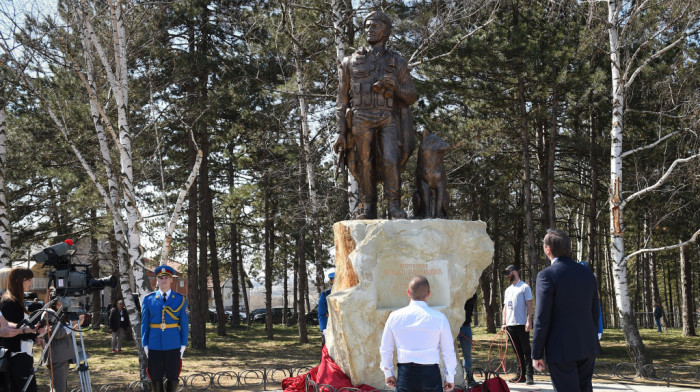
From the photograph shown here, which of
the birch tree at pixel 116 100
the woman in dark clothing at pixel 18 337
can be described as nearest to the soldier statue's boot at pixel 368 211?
the woman in dark clothing at pixel 18 337

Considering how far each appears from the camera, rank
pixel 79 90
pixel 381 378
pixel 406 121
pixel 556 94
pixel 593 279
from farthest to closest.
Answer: pixel 556 94
pixel 79 90
pixel 406 121
pixel 381 378
pixel 593 279

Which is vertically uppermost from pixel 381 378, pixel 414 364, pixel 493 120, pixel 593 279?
→ pixel 493 120

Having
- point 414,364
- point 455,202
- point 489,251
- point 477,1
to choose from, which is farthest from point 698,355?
point 414,364

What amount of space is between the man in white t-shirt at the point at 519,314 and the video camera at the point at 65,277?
4632 mm

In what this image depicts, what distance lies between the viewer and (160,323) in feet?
18.1

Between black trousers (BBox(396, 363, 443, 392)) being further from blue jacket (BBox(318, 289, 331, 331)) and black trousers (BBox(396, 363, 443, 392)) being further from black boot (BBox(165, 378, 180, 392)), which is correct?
blue jacket (BBox(318, 289, 331, 331))

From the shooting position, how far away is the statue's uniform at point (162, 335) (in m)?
5.49

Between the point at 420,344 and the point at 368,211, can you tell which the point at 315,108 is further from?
the point at 420,344

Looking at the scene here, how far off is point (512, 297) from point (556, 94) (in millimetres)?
9158

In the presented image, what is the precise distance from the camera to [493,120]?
14875 millimetres

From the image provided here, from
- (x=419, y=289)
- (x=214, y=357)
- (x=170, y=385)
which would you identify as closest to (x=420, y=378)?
(x=419, y=289)

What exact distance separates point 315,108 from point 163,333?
10.6 meters

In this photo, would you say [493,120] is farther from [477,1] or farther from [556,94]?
[477,1]

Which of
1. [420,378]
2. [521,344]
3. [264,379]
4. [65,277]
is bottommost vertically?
[264,379]
